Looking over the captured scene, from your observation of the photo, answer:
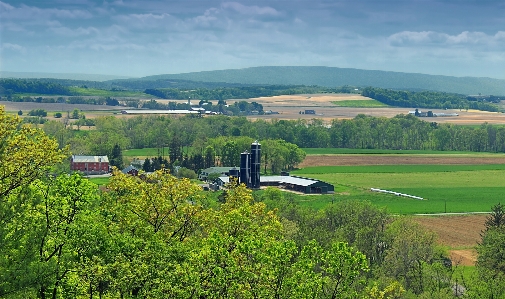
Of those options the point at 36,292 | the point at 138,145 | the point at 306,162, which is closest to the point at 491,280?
the point at 36,292

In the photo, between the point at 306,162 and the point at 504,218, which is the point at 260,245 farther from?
the point at 306,162

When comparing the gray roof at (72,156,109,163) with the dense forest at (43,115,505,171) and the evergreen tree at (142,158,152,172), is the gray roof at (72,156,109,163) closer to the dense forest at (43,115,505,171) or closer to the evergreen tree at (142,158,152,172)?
the evergreen tree at (142,158,152,172)

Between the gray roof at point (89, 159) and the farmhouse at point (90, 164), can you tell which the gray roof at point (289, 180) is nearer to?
the farmhouse at point (90, 164)

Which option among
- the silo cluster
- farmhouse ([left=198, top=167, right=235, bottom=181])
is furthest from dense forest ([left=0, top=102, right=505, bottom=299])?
farmhouse ([left=198, top=167, right=235, bottom=181])

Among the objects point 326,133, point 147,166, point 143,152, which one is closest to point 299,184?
point 147,166

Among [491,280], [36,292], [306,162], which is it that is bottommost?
[306,162]
